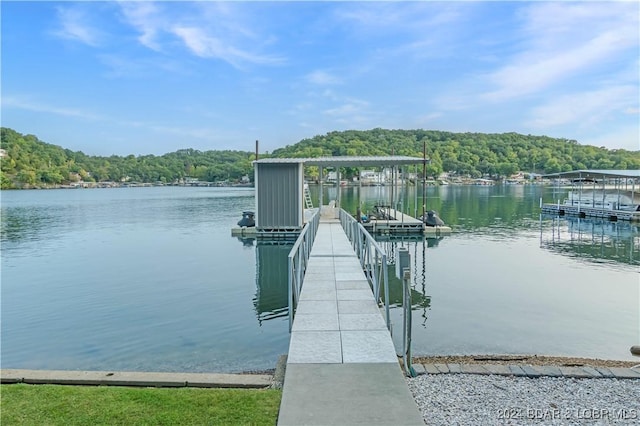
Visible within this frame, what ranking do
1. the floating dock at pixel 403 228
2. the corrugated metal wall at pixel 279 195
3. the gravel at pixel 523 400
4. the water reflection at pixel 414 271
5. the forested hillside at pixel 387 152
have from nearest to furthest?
the gravel at pixel 523 400
the water reflection at pixel 414 271
the corrugated metal wall at pixel 279 195
the floating dock at pixel 403 228
the forested hillside at pixel 387 152

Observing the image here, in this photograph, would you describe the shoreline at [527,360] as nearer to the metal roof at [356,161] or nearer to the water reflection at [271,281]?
the water reflection at [271,281]

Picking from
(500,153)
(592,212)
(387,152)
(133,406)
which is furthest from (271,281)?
(500,153)

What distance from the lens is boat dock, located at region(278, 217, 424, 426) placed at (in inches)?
138

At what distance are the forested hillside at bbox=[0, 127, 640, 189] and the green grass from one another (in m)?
72.5

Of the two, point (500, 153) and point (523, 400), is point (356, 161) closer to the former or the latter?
point (523, 400)

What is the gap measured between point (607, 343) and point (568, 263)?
7847 millimetres

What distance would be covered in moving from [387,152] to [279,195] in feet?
200

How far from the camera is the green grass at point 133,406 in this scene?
3.76 m

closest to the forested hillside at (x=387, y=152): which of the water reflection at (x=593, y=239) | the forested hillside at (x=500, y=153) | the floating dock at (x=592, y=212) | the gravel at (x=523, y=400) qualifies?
the forested hillside at (x=500, y=153)

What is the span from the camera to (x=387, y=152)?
78.0 meters

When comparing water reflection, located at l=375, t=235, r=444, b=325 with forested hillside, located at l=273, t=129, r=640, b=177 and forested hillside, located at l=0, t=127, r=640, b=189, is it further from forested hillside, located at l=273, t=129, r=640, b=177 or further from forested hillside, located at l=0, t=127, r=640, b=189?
forested hillside, located at l=273, t=129, r=640, b=177

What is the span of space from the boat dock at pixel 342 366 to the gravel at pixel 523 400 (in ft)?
1.45

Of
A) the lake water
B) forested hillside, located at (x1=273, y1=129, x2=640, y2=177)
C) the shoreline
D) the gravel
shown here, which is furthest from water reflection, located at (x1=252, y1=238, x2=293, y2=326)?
forested hillside, located at (x1=273, y1=129, x2=640, y2=177)

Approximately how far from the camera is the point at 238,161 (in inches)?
5531
